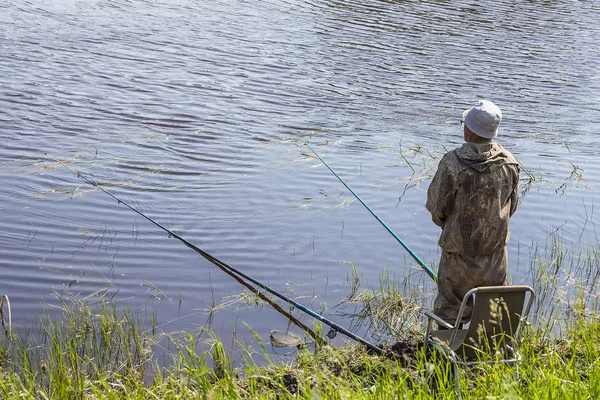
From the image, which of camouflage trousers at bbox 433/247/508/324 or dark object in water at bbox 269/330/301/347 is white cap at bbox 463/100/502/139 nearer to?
camouflage trousers at bbox 433/247/508/324

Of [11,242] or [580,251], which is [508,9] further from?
[11,242]

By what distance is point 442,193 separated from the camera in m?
4.30

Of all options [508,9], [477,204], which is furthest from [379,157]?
[508,9]

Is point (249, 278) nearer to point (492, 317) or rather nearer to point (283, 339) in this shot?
point (283, 339)

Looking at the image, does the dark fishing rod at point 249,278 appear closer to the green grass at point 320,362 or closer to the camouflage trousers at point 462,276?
the green grass at point 320,362

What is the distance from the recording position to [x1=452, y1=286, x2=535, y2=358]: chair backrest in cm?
369

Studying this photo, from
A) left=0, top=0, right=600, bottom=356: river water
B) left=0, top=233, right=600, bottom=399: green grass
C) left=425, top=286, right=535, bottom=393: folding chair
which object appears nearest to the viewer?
left=0, top=233, right=600, bottom=399: green grass

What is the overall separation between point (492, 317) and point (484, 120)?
96 centimetres

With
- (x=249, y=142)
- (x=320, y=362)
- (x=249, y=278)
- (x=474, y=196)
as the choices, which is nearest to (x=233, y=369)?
(x=320, y=362)

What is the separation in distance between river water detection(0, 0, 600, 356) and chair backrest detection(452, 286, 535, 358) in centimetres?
164

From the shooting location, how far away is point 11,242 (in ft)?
20.6

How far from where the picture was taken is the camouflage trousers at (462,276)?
4402 millimetres

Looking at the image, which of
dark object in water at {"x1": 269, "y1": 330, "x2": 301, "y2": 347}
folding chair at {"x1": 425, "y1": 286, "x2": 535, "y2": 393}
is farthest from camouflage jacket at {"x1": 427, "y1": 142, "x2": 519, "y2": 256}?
dark object in water at {"x1": 269, "y1": 330, "x2": 301, "y2": 347}

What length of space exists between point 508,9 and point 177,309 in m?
16.0
